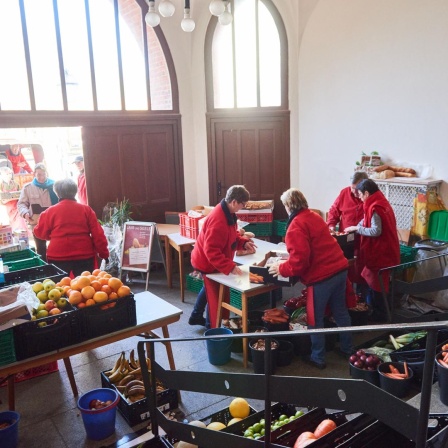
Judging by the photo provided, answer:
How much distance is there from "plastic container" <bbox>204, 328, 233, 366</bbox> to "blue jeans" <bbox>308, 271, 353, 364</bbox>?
2.61ft

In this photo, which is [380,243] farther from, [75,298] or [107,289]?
[75,298]

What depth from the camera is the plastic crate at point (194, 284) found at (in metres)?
6.11

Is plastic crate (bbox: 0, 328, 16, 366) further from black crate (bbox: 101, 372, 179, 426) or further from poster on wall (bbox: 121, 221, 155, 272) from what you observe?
poster on wall (bbox: 121, 221, 155, 272)

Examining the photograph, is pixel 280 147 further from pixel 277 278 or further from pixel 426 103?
pixel 277 278

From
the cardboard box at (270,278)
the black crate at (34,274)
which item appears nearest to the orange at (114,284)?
the black crate at (34,274)

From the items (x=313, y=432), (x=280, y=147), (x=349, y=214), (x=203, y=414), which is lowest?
(x=203, y=414)

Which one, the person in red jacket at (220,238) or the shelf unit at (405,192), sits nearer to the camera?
the person in red jacket at (220,238)

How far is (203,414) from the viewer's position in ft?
11.9

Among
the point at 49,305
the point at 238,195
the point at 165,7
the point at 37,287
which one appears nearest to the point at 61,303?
the point at 49,305

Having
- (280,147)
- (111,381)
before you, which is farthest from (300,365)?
(280,147)

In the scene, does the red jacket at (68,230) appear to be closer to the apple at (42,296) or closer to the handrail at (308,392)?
the apple at (42,296)

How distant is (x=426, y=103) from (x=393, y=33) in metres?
1.04

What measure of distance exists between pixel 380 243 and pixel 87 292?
301 centimetres

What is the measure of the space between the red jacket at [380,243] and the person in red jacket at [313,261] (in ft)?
2.77
